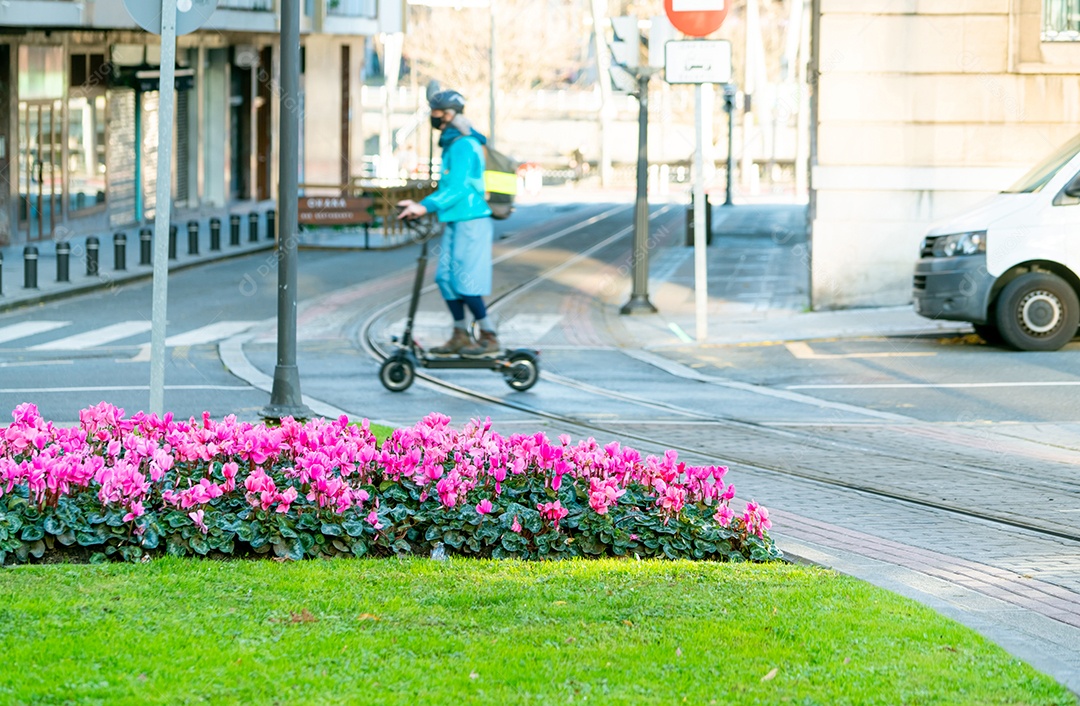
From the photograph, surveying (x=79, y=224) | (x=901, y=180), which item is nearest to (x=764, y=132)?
(x=79, y=224)

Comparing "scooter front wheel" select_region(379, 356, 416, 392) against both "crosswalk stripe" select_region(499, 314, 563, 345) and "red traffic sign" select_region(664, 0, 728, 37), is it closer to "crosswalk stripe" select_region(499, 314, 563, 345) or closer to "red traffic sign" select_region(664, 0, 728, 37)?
"crosswalk stripe" select_region(499, 314, 563, 345)

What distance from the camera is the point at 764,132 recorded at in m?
67.8

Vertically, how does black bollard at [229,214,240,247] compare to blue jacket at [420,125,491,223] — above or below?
below

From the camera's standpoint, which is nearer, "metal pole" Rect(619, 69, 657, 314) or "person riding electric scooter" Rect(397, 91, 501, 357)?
"person riding electric scooter" Rect(397, 91, 501, 357)

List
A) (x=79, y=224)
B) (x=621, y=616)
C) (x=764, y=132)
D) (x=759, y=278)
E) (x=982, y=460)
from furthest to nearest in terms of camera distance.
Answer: (x=764, y=132), (x=79, y=224), (x=759, y=278), (x=982, y=460), (x=621, y=616)

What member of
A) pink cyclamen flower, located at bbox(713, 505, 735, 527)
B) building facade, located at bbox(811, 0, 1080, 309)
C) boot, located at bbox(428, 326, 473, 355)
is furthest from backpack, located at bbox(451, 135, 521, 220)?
building facade, located at bbox(811, 0, 1080, 309)

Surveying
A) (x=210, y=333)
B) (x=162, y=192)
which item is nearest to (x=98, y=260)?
(x=210, y=333)

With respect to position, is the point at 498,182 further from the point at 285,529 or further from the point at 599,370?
the point at 285,529

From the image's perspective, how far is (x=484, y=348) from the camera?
13.1 m

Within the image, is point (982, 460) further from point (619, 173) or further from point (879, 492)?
point (619, 173)

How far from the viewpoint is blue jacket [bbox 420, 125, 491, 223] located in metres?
12.6

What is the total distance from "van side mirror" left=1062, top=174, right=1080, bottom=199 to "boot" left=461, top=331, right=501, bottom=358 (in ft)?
19.0

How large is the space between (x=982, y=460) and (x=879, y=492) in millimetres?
1430

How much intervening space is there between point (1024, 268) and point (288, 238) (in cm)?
771
